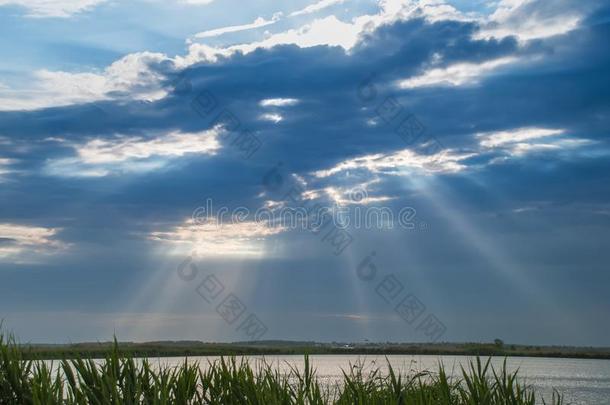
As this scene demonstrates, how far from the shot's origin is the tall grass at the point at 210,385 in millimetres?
12125

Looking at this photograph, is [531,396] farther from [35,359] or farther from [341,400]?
[35,359]

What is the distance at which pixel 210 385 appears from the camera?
14.5 metres

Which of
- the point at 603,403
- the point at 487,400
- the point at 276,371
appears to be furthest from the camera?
the point at 603,403

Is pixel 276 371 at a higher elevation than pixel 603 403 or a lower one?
higher

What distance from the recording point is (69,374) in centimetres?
1345

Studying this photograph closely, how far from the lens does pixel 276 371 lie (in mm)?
13688

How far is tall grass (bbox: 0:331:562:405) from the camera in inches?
477

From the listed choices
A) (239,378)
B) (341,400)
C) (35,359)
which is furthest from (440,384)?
(35,359)

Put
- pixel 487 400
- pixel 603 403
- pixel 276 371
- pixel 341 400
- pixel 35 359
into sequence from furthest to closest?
1. pixel 603 403
2. pixel 35 359
3. pixel 276 371
4. pixel 341 400
5. pixel 487 400

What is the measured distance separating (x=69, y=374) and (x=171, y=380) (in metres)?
1.97

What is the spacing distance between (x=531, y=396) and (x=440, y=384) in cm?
158

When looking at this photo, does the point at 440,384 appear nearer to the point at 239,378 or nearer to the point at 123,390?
the point at 239,378

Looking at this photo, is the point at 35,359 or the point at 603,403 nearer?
the point at 35,359

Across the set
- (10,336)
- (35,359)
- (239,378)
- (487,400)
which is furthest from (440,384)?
(10,336)
